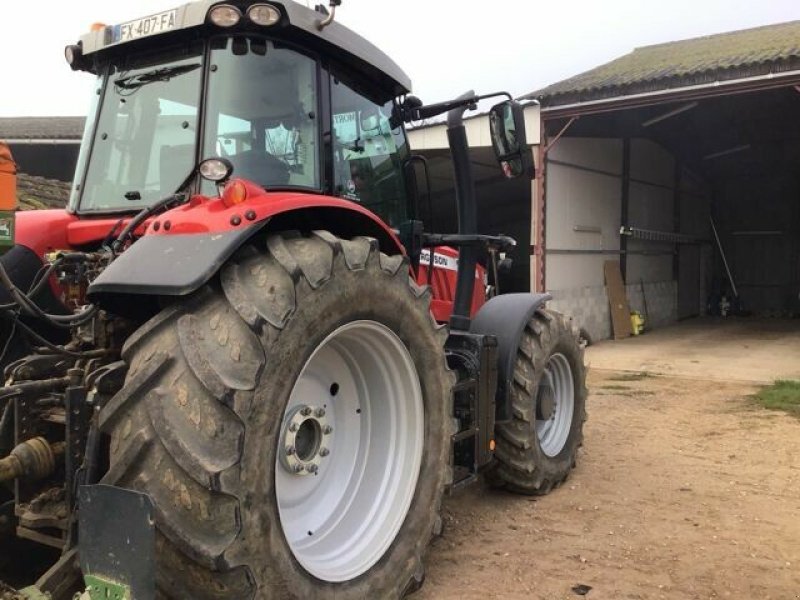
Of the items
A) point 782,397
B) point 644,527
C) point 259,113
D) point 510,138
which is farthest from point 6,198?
point 782,397

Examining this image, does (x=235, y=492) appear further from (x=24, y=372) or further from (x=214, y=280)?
(x=24, y=372)

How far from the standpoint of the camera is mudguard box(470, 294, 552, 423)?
13.3 ft

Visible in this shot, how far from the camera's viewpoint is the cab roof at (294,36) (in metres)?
2.93

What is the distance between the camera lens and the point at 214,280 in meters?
2.34

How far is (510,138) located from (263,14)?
1.49m

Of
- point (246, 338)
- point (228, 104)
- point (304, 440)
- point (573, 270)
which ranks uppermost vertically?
point (228, 104)

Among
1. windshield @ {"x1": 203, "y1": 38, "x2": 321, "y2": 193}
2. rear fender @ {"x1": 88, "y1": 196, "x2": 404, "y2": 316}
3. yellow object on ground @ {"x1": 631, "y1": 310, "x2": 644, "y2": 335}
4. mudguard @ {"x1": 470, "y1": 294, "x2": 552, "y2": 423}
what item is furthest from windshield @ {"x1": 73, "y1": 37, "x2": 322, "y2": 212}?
yellow object on ground @ {"x1": 631, "y1": 310, "x2": 644, "y2": 335}

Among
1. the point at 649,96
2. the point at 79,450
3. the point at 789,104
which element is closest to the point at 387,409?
the point at 79,450

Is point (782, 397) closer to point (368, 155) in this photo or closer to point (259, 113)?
point (368, 155)

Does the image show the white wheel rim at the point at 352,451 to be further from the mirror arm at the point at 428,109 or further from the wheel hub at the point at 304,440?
the mirror arm at the point at 428,109

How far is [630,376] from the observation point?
33.2ft

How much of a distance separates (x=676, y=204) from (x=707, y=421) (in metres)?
12.4

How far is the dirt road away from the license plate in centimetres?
262

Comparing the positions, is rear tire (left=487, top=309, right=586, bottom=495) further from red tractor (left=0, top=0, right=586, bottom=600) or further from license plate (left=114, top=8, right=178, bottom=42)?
license plate (left=114, top=8, right=178, bottom=42)
